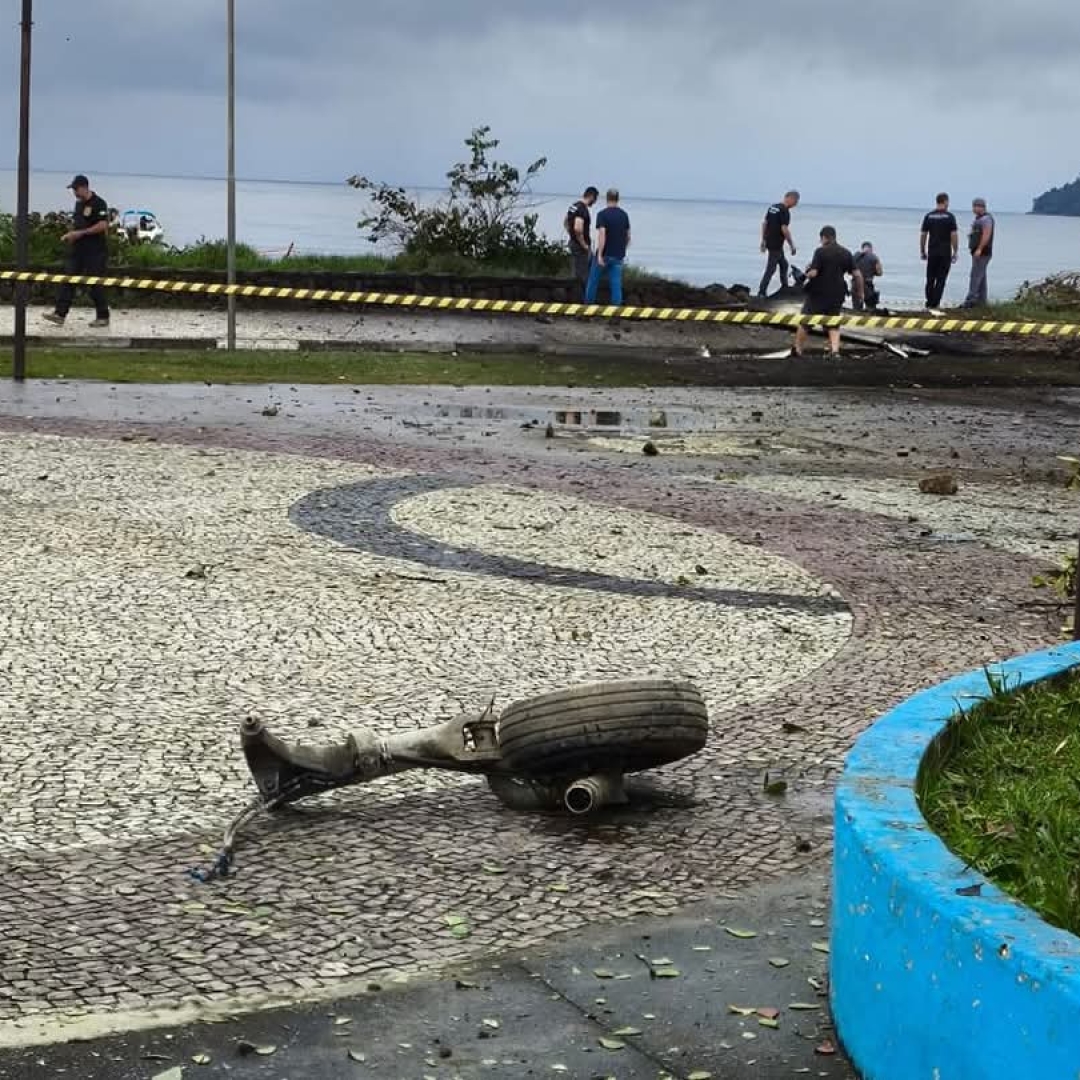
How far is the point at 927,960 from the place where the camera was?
12.7 ft

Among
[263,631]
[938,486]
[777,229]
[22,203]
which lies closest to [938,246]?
[777,229]

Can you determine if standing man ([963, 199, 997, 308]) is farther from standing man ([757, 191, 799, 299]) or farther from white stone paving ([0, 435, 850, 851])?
white stone paving ([0, 435, 850, 851])

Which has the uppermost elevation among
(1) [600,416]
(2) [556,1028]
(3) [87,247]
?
(3) [87,247]

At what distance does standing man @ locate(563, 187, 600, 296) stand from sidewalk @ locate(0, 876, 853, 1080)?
2504 cm

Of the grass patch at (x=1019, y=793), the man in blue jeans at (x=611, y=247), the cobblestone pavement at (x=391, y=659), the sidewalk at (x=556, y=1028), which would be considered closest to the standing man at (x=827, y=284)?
the man in blue jeans at (x=611, y=247)

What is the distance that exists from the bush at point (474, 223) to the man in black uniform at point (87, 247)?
22.9 feet

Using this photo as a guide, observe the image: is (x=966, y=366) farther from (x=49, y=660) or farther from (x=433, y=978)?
(x=433, y=978)

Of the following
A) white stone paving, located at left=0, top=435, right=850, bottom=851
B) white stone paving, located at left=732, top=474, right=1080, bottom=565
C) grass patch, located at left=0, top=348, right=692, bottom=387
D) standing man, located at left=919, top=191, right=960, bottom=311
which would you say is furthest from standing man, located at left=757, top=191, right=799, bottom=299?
white stone paving, located at left=0, top=435, right=850, bottom=851

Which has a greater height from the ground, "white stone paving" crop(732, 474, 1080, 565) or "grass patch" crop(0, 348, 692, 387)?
"grass patch" crop(0, 348, 692, 387)

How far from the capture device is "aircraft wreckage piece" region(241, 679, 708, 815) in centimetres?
595

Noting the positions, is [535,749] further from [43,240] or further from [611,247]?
Answer: [43,240]

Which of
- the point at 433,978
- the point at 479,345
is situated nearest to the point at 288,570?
the point at 433,978

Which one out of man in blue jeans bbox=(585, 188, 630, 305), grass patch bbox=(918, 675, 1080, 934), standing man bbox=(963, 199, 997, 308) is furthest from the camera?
standing man bbox=(963, 199, 997, 308)

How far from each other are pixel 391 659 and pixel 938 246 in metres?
25.9
